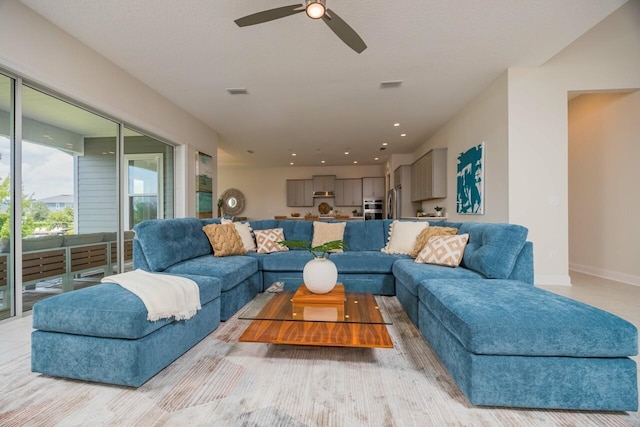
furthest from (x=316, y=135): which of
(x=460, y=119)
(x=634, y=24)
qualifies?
(x=634, y=24)

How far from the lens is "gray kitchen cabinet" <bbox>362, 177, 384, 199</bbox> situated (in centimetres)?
982

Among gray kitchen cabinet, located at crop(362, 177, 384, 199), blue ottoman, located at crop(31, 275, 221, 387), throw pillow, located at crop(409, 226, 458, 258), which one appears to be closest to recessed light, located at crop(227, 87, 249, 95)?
throw pillow, located at crop(409, 226, 458, 258)

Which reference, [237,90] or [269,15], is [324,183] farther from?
[269,15]

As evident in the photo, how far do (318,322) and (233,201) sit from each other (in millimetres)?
9473

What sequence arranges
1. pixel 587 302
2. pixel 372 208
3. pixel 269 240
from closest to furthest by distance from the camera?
pixel 587 302 < pixel 269 240 < pixel 372 208

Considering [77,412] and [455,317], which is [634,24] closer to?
[455,317]

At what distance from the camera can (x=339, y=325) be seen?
1.71 metres

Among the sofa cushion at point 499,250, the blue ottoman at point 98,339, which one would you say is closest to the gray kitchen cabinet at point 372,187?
the sofa cushion at point 499,250

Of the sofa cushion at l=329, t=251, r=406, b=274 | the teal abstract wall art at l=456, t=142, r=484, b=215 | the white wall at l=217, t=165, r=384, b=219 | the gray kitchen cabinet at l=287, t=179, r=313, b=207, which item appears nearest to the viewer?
the sofa cushion at l=329, t=251, r=406, b=274

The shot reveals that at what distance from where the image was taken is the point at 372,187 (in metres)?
9.84

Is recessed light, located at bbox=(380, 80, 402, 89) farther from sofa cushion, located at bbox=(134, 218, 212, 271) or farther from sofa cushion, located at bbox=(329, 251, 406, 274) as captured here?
sofa cushion, located at bbox=(134, 218, 212, 271)

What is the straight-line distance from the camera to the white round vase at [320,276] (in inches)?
79.6

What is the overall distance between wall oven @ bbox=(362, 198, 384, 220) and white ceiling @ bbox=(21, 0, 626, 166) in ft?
15.3

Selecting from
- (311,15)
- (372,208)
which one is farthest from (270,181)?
(311,15)
